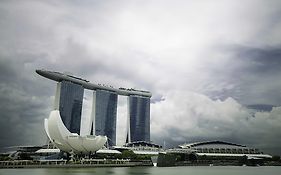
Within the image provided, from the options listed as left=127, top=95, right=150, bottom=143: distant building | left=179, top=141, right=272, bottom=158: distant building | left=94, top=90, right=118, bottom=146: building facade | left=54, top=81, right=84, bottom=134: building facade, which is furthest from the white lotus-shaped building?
left=127, top=95, right=150, bottom=143: distant building

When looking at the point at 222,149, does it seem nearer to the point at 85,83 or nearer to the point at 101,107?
the point at 101,107

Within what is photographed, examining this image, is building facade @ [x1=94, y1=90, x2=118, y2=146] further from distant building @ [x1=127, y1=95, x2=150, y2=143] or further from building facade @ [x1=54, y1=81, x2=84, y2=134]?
distant building @ [x1=127, y1=95, x2=150, y2=143]

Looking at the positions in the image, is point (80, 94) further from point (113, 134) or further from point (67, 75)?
point (113, 134)

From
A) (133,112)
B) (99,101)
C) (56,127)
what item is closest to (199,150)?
(133,112)

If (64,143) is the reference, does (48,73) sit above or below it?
above

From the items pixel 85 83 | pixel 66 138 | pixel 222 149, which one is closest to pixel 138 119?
pixel 85 83

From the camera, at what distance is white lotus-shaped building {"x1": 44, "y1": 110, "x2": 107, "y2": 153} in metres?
64.2

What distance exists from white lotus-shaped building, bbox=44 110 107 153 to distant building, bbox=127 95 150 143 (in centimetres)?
7117

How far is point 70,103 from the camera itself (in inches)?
4429

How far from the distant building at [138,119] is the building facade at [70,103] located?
1182 inches

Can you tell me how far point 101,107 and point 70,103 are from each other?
61.5 ft

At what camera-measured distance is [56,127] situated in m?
63.6

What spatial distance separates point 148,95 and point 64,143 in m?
84.2

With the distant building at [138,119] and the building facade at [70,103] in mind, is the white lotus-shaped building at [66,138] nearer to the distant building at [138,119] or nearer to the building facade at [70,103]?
the building facade at [70,103]
